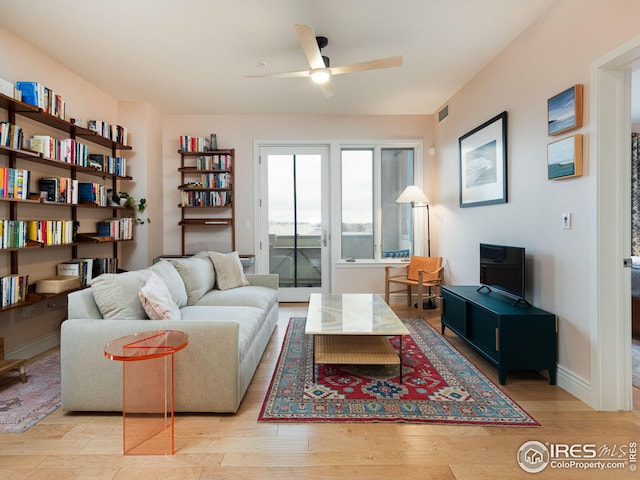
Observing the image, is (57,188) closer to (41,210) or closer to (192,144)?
(41,210)

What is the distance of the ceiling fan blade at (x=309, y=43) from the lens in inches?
83.2

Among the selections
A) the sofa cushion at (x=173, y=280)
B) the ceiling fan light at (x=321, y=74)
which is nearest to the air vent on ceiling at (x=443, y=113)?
the ceiling fan light at (x=321, y=74)

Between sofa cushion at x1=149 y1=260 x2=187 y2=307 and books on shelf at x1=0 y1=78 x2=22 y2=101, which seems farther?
sofa cushion at x1=149 y1=260 x2=187 y2=307

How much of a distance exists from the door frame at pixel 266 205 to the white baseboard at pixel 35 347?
2410mm

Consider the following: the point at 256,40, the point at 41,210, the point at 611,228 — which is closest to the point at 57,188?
the point at 41,210

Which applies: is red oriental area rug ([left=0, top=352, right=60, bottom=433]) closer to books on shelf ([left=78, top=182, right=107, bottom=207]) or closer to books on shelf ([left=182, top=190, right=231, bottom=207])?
books on shelf ([left=78, top=182, right=107, bottom=207])

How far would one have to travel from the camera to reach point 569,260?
230 cm

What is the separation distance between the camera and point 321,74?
2.69 meters

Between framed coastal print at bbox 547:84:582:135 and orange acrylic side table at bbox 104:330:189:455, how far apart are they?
2744 mm

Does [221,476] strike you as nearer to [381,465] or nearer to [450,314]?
[381,465]

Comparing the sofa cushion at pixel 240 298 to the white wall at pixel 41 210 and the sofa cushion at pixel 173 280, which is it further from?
the white wall at pixel 41 210

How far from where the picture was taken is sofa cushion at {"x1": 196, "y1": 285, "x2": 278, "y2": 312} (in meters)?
3.12

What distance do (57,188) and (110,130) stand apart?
1.15 metres

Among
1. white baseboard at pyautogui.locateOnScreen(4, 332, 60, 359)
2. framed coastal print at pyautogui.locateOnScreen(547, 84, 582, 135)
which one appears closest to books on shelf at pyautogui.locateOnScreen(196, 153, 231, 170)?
white baseboard at pyautogui.locateOnScreen(4, 332, 60, 359)
